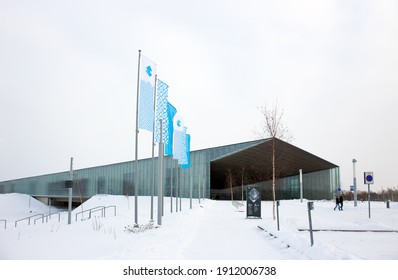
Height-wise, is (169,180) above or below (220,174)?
below

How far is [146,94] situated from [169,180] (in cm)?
4168

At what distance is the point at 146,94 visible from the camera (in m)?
15.6

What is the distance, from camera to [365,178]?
20531mm

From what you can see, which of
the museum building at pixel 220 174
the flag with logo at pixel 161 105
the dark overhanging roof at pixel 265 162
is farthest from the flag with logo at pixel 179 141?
the dark overhanging roof at pixel 265 162

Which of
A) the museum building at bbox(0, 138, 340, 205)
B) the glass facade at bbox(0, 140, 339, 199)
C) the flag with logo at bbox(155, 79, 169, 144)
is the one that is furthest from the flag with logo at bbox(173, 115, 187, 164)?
the glass facade at bbox(0, 140, 339, 199)

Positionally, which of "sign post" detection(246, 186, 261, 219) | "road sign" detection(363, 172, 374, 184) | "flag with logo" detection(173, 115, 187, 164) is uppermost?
"flag with logo" detection(173, 115, 187, 164)

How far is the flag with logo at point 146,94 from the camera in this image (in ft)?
49.9

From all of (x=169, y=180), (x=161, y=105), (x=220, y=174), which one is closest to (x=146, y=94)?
(x=161, y=105)

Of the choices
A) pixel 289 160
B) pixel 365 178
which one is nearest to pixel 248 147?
pixel 289 160

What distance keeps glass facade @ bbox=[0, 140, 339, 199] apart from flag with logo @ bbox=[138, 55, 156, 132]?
32.2 m

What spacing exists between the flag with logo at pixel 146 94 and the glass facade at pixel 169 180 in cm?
3224

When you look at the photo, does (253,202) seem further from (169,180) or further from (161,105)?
(169,180)

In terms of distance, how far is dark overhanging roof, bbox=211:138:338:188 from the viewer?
50.3 meters

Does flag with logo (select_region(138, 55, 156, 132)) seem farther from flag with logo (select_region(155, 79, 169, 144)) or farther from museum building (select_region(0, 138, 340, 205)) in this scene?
museum building (select_region(0, 138, 340, 205))
